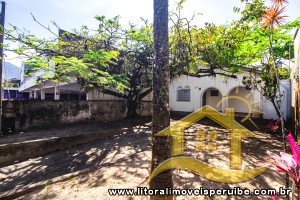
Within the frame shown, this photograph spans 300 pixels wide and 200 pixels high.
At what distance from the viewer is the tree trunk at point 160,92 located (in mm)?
2588

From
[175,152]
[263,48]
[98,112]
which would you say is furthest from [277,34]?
[98,112]

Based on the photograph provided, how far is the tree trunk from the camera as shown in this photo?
8.49 ft

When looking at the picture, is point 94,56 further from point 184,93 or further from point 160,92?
point 184,93

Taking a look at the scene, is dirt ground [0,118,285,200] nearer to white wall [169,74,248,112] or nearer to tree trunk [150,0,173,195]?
tree trunk [150,0,173,195]

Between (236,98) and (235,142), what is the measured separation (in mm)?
11053

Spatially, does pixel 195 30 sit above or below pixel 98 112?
above

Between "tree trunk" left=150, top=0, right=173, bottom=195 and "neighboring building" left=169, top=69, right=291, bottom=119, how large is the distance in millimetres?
12803

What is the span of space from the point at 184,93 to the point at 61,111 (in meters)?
11.8

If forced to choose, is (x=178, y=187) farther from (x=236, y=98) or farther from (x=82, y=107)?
(x=236, y=98)

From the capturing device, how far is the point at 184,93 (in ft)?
58.6

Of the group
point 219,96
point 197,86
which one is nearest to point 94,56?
point 197,86

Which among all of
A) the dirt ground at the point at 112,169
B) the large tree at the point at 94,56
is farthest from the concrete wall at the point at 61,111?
the dirt ground at the point at 112,169

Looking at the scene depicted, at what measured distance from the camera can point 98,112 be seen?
39.0ft

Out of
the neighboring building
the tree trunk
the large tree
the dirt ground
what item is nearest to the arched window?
the neighboring building
